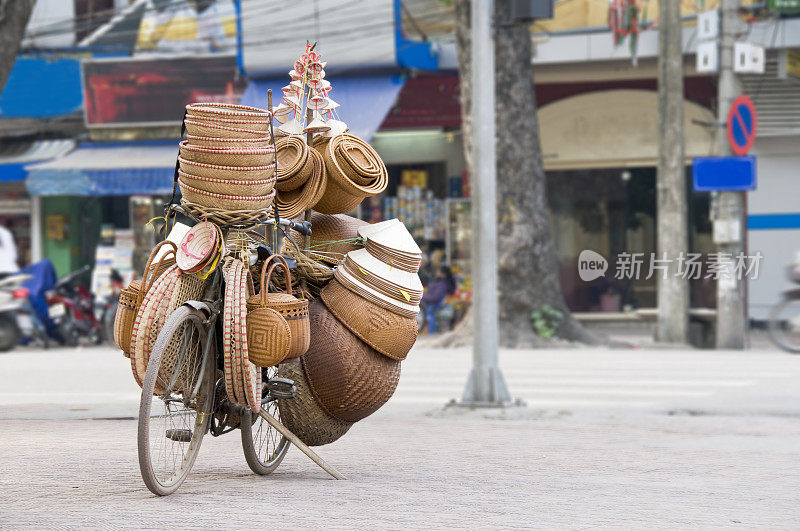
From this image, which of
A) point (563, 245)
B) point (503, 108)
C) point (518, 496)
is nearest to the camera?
point (518, 496)

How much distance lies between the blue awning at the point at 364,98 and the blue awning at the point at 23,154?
3.96 m

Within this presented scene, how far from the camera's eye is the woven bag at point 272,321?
17.8 ft

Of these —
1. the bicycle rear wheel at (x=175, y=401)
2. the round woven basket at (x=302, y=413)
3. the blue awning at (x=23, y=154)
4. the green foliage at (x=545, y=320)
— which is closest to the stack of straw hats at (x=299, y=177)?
the round woven basket at (x=302, y=413)

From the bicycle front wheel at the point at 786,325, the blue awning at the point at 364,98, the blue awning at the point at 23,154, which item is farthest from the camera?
the blue awning at the point at 23,154

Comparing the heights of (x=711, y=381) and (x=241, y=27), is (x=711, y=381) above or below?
below

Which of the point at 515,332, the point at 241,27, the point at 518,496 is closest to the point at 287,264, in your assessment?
the point at 518,496

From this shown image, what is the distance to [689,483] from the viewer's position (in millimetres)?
6426

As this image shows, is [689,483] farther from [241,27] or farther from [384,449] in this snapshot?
[241,27]

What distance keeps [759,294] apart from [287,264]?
16.2m

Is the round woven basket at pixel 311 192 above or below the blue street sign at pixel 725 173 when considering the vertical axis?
above

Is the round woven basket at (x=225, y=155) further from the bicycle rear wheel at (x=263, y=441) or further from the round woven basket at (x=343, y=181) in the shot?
the bicycle rear wheel at (x=263, y=441)

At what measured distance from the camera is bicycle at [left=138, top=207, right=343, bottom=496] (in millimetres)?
5148

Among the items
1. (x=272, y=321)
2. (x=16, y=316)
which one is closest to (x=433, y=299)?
(x=16, y=316)

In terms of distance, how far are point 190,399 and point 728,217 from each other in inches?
498
